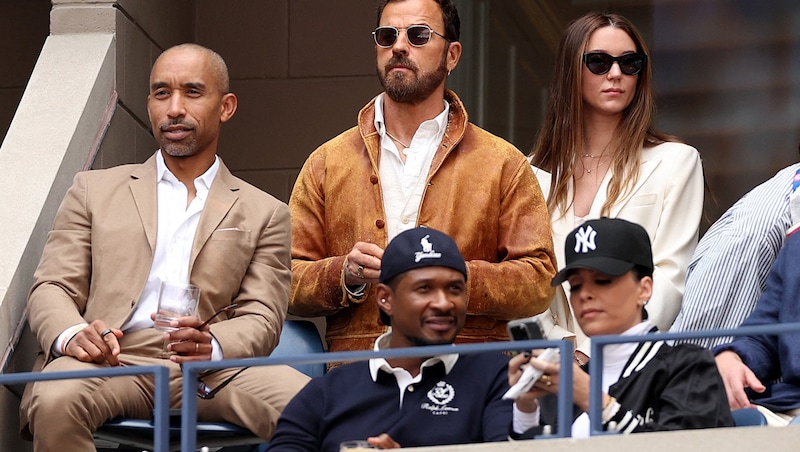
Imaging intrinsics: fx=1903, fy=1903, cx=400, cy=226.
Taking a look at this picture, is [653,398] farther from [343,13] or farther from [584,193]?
[343,13]

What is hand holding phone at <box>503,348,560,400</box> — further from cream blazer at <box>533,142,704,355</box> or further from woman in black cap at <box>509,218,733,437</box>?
cream blazer at <box>533,142,704,355</box>

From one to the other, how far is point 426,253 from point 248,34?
4.31 meters

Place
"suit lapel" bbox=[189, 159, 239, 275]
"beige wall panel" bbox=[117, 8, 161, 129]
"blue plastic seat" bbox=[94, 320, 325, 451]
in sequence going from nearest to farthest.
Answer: "blue plastic seat" bbox=[94, 320, 325, 451] → "suit lapel" bbox=[189, 159, 239, 275] → "beige wall panel" bbox=[117, 8, 161, 129]

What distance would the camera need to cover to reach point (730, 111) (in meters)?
10.2

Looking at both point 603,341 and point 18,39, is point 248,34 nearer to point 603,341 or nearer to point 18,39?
point 18,39

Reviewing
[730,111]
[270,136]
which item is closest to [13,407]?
[270,136]

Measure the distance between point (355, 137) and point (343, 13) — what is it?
2.82 metres

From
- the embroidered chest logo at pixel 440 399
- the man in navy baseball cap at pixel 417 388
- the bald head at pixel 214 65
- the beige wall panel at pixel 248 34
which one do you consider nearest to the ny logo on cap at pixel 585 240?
the man in navy baseball cap at pixel 417 388

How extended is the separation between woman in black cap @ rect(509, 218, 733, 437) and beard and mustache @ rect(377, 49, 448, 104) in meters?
1.47

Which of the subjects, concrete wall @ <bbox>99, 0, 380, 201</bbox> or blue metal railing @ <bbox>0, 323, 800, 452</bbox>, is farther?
concrete wall @ <bbox>99, 0, 380, 201</bbox>

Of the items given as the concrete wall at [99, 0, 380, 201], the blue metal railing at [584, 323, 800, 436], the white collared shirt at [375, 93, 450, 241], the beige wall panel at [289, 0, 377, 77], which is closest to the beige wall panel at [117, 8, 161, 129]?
the concrete wall at [99, 0, 380, 201]

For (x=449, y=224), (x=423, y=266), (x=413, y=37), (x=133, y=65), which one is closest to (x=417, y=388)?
(x=423, y=266)

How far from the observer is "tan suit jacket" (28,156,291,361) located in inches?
257

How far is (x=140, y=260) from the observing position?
6664 millimetres
